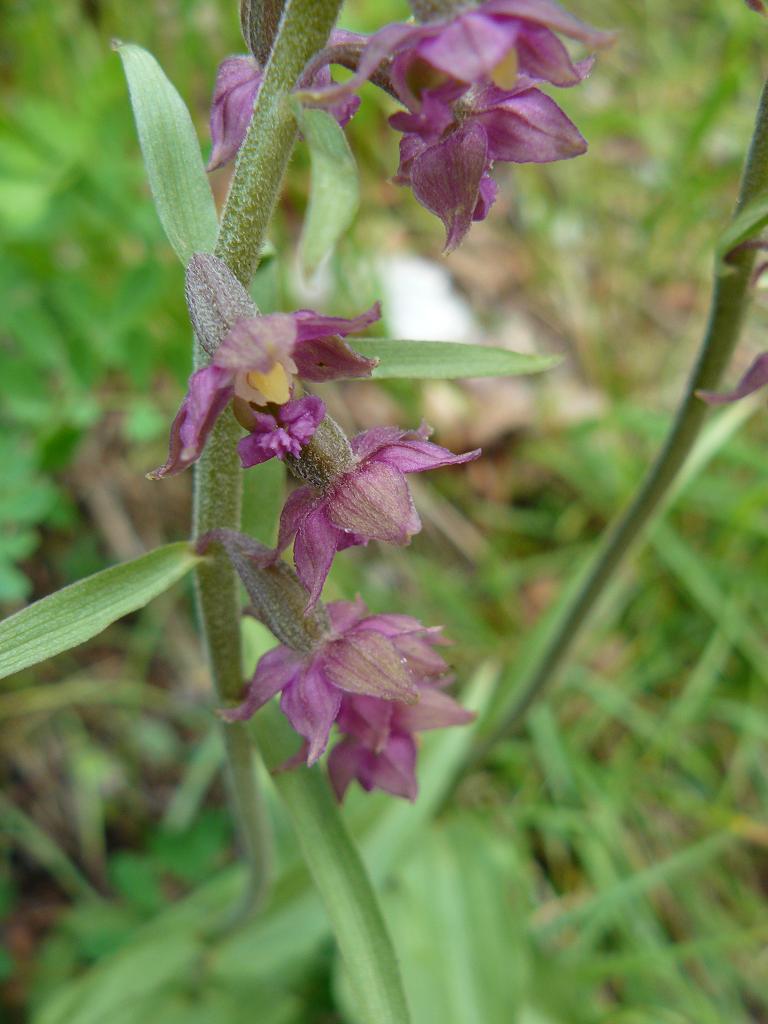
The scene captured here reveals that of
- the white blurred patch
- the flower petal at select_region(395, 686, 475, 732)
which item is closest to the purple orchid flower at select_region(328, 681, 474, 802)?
the flower petal at select_region(395, 686, 475, 732)

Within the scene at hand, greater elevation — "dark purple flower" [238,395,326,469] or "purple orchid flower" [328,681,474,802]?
"dark purple flower" [238,395,326,469]

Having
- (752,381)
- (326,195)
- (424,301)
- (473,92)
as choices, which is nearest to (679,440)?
(752,381)

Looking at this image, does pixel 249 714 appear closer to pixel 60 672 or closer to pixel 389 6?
pixel 60 672

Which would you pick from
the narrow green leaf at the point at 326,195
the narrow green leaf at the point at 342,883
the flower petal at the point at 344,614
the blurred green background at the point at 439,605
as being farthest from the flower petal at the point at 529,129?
the narrow green leaf at the point at 342,883

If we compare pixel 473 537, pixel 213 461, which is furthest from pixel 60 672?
pixel 213 461

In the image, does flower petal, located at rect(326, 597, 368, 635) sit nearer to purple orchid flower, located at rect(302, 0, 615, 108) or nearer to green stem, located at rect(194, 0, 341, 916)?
green stem, located at rect(194, 0, 341, 916)

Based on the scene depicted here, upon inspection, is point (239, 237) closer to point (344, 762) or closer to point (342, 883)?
point (344, 762)

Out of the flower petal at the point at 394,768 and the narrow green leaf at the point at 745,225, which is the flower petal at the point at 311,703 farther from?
the narrow green leaf at the point at 745,225
